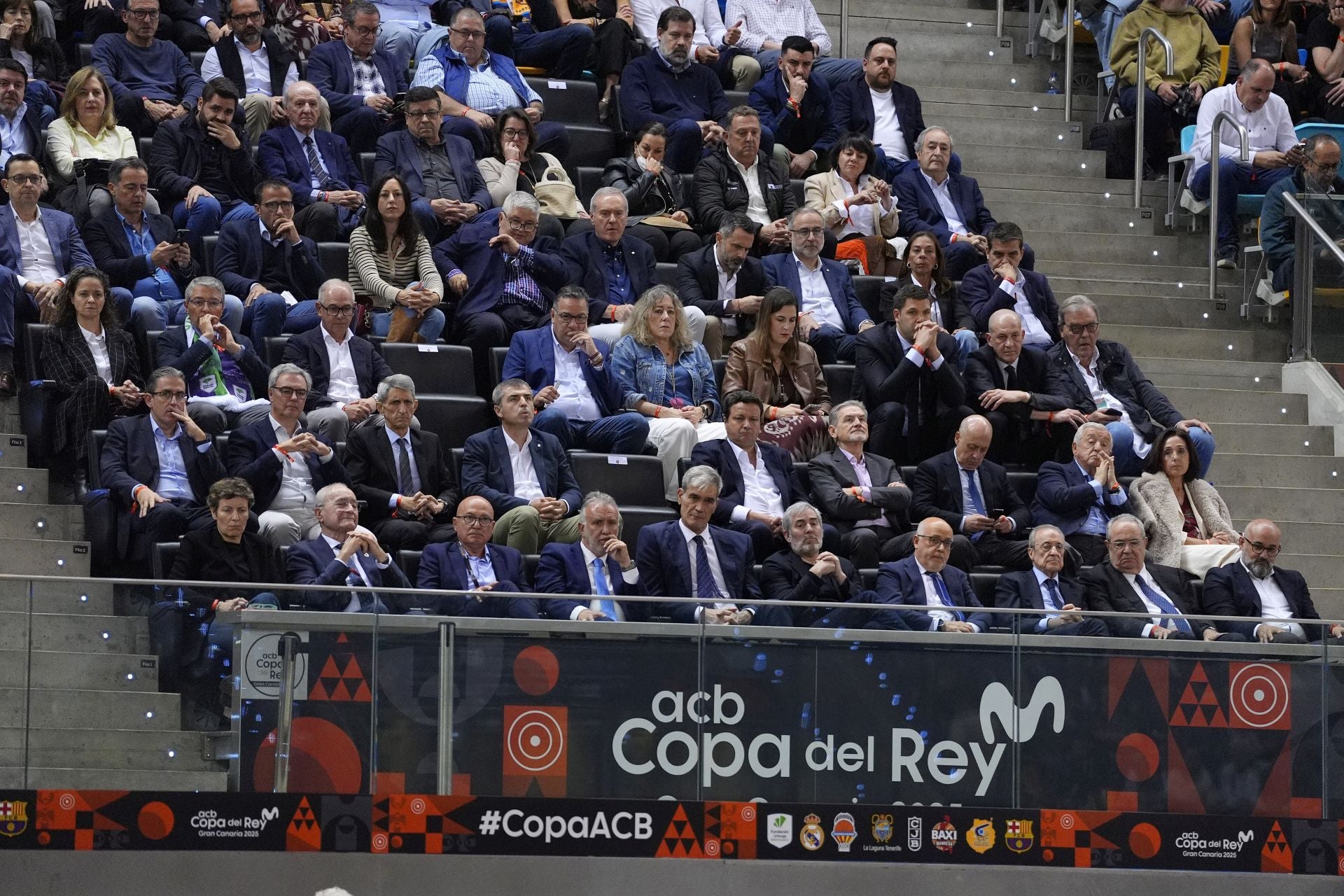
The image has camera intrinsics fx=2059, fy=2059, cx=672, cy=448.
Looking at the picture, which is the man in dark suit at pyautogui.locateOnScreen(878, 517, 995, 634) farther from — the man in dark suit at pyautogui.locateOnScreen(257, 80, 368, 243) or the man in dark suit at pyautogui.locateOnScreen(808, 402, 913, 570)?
the man in dark suit at pyautogui.locateOnScreen(257, 80, 368, 243)

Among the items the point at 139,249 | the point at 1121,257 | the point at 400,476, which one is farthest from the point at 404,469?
the point at 1121,257

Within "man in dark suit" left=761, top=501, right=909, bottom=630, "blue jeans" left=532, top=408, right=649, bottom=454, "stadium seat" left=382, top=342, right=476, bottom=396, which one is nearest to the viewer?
"man in dark suit" left=761, top=501, right=909, bottom=630

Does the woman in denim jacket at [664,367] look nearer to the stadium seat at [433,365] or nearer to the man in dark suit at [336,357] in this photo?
the stadium seat at [433,365]

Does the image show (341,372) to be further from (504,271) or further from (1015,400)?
(1015,400)

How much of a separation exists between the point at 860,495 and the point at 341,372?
266 centimetres

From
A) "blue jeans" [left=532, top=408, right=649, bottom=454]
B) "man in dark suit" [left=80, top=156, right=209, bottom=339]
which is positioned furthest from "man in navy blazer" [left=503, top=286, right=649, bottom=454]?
"man in dark suit" [left=80, top=156, right=209, bottom=339]

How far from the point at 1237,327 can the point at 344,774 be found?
7.18m

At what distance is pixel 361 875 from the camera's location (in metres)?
8.04

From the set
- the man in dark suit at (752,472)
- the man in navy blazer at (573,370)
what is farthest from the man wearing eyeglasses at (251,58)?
the man in dark suit at (752,472)

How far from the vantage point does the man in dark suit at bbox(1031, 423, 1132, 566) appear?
10398mm

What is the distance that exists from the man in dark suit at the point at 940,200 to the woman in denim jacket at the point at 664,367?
2168mm

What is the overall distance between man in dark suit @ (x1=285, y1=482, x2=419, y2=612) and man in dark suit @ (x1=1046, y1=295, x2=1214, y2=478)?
407 cm

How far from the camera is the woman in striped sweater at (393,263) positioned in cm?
1089

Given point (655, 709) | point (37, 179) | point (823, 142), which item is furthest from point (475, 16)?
point (655, 709)
